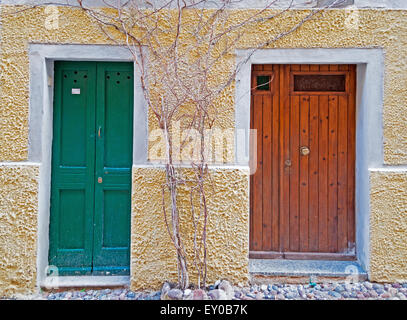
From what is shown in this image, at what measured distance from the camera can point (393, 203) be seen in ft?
13.3

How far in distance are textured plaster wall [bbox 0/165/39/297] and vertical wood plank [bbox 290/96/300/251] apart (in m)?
3.03

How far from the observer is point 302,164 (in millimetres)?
4488

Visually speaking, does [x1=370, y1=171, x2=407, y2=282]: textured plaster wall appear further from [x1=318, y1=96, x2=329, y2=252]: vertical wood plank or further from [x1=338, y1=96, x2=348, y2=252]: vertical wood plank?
[x1=318, y1=96, x2=329, y2=252]: vertical wood plank

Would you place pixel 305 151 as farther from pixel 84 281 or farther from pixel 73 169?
pixel 84 281

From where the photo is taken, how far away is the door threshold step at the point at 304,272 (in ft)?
13.5

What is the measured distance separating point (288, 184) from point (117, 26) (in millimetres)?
2777

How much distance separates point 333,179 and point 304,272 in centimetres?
120

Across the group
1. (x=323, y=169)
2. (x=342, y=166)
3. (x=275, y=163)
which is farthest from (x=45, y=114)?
(x=342, y=166)

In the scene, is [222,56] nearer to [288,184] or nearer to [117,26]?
[117,26]

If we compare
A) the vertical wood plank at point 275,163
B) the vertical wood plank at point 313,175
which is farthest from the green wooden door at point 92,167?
the vertical wood plank at point 313,175

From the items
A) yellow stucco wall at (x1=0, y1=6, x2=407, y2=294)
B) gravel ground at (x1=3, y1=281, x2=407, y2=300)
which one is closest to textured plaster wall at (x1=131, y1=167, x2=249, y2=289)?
yellow stucco wall at (x1=0, y1=6, x2=407, y2=294)

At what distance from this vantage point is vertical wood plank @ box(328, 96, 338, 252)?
4449 millimetres

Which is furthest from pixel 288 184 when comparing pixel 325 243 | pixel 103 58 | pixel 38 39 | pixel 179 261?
pixel 38 39

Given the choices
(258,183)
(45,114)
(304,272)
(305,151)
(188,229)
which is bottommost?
(304,272)
